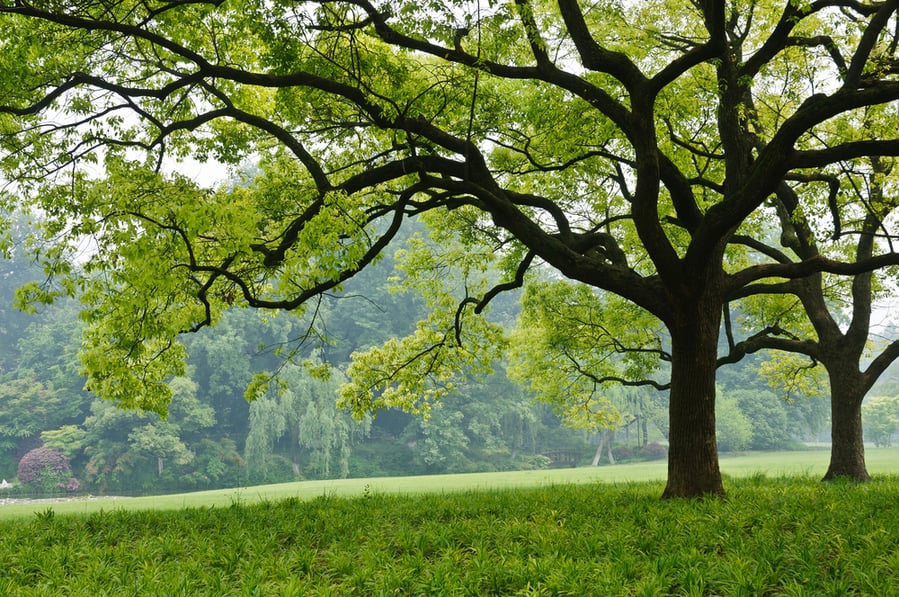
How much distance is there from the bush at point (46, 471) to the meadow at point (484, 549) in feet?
134

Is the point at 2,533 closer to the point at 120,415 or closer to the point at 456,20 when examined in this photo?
the point at 456,20

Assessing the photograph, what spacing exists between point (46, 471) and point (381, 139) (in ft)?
143

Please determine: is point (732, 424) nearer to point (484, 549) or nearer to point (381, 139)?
point (381, 139)

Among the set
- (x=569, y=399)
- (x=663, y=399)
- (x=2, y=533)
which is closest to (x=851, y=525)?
(x=2, y=533)

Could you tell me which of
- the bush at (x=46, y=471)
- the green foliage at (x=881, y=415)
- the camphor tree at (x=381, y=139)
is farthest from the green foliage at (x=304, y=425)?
the green foliage at (x=881, y=415)

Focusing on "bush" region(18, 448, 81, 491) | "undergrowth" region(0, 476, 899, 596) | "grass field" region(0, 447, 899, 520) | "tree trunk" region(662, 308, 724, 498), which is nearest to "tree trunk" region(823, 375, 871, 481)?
"grass field" region(0, 447, 899, 520)

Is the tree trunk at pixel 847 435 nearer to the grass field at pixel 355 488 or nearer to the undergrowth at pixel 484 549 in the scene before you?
the grass field at pixel 355 488

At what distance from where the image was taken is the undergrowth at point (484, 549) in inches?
232

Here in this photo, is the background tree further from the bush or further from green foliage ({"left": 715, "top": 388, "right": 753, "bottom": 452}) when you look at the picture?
the bush

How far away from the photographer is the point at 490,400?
57.6 m

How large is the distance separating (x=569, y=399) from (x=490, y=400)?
3791 cm

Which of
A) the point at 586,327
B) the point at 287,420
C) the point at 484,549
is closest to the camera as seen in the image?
the point at 484,549

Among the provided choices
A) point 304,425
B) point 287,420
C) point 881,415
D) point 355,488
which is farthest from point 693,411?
point 881,415

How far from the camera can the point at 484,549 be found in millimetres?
6824
